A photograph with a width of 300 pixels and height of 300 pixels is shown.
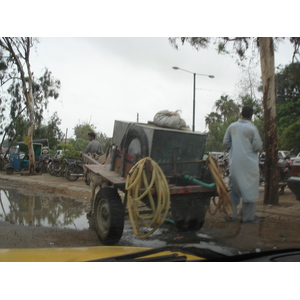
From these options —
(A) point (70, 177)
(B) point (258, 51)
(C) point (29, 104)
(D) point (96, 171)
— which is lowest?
(A) point (70, 177)

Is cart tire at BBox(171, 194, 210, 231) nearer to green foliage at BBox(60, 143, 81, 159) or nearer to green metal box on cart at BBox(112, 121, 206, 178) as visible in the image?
green metal box on cart at BBox(112, 121, 206, 178)

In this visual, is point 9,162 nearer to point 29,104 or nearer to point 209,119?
point 29,104

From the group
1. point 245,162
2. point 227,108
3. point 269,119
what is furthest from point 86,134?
point 269,119

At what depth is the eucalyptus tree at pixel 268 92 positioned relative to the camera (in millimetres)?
2141

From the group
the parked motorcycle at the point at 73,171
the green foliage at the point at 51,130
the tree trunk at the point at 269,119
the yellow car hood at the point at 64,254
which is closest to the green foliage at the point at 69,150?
the green foliage at the point at 51,130

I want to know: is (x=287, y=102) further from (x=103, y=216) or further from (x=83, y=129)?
(x=103, y=216)

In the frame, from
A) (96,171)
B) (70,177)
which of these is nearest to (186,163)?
(96,171)

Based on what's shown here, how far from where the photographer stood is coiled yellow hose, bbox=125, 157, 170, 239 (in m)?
2.11

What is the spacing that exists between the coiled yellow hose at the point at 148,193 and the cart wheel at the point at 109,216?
346mm

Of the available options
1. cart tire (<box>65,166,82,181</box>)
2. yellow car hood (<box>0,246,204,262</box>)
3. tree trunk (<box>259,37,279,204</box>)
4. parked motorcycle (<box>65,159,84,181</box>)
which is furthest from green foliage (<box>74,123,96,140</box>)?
cart tire (<box>65,166,82,181</box>)

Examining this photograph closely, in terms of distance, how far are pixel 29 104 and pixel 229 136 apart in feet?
5.10

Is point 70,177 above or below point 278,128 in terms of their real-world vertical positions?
below

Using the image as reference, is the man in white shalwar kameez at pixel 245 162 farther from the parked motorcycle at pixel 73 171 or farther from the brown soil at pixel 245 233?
the parked motorcycle at pixel 73 171

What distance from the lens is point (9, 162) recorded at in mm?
12625
